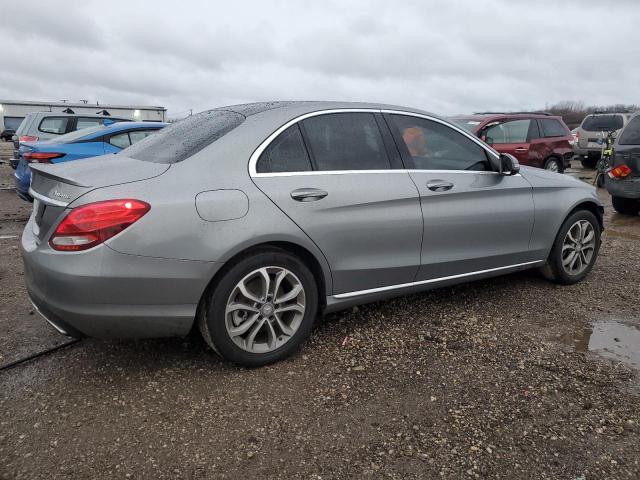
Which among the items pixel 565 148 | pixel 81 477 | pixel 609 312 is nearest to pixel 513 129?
pixel 565 148

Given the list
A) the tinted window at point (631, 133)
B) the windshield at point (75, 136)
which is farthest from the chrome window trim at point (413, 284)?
the windshield at point (75, 136)

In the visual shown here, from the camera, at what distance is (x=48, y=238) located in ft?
8.70

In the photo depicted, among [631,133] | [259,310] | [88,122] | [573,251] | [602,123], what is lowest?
[259,310]

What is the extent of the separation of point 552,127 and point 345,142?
9642mm

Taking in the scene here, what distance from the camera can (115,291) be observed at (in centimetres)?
255

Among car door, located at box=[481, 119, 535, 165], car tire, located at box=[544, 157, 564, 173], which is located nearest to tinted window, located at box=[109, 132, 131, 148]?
car door, located at box=[481, 119, 535, 165]

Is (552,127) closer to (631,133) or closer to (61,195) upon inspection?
(631,133)

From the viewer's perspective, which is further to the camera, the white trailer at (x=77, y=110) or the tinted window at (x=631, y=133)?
the white trailer at (x=77, y=110)

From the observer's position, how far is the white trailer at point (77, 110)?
30.1 meters

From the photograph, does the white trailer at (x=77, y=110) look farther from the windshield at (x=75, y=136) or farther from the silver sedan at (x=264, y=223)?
the silver sedan at (x=264, y=223)

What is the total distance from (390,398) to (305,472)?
719 millimetres

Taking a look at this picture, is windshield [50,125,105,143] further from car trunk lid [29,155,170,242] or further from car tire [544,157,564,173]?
car tire [544,157,564,173]

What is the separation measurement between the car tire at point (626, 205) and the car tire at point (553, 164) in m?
2.61

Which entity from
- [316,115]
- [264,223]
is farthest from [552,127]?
[264,223]
